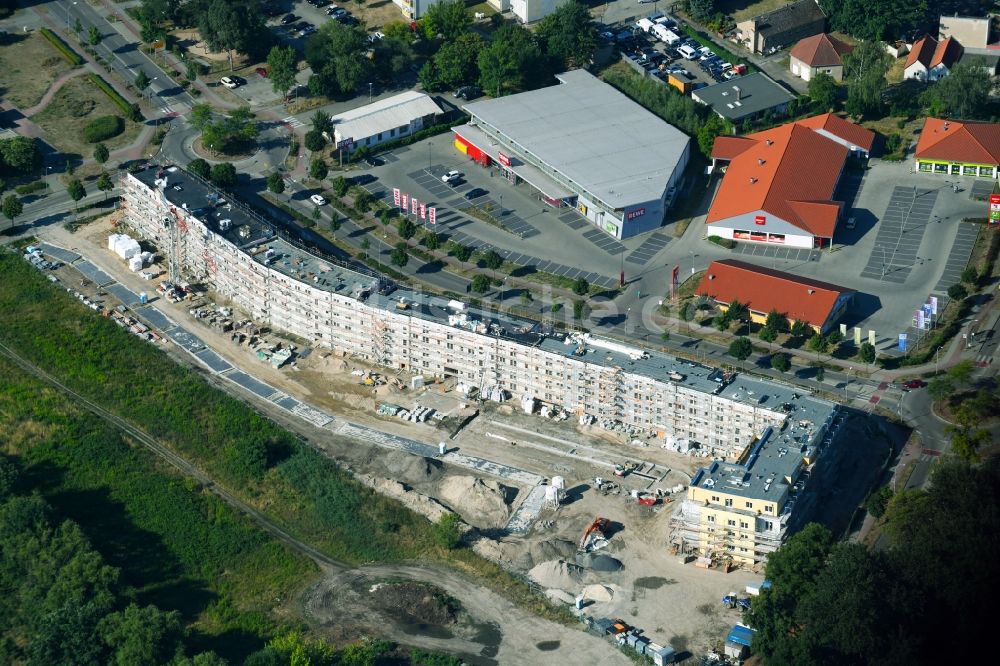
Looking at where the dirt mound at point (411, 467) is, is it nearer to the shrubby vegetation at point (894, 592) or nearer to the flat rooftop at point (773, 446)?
the flat rooftop at point (773, 446)

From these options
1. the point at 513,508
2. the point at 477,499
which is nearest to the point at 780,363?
the point at 513,508

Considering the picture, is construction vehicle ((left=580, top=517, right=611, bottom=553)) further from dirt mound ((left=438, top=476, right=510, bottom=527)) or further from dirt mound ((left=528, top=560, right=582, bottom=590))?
dirt mound ((left=438, top=476, right=510, bottom=527))

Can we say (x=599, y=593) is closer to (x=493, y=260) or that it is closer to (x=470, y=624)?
(x=470, y=624)

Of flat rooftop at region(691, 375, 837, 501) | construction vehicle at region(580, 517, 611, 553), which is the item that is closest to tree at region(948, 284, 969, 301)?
flat rooftop at region(691, 375, 837, 501)

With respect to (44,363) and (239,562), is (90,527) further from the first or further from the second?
(44,363)

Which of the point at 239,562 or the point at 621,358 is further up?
the point at 621,358

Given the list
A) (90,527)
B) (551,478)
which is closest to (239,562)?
(90,527)
